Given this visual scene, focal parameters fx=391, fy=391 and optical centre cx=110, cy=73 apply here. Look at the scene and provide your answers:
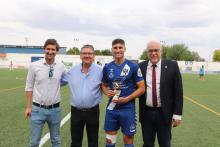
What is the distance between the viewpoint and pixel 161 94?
529 cm

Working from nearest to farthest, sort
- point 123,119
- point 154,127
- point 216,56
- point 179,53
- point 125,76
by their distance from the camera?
point 125,76 < point 123,119 < point 154,127 < point 179,53 < point 216,56

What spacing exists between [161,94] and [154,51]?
0.59 m

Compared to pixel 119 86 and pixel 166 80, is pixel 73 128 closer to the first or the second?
pixel 119 86

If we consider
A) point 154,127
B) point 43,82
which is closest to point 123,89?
point 154,127

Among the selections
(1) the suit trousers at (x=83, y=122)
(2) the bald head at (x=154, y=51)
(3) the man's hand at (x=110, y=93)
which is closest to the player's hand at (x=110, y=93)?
(3) the man's hand at (x=110, y=93)

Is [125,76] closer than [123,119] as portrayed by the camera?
Yes

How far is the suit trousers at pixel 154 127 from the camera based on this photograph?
5.38 meters

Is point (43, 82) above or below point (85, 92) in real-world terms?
above

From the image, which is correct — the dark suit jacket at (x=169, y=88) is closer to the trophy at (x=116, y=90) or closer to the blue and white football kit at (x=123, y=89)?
the blue and white football kit at (x=123, y=89)

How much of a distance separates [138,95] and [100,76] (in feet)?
1.99

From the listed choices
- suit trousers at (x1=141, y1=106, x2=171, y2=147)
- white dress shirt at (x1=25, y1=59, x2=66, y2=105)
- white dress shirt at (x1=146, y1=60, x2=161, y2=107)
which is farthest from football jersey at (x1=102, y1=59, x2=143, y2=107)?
white dress shirt at (x1=25, y1=59, x2=66, y2=105)

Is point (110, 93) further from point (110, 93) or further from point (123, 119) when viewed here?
point (123, 119)

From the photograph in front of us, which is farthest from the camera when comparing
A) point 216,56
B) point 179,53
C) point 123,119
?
point 216,56

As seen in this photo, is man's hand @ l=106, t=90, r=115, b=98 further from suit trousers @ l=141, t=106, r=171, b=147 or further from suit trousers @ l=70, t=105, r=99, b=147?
suit trousers @ l=141, t=106, r=171, b=147
